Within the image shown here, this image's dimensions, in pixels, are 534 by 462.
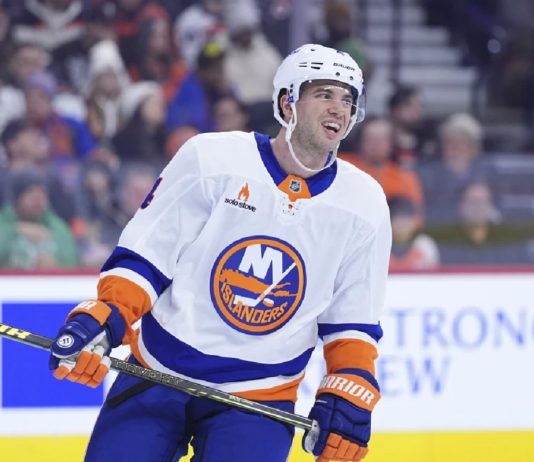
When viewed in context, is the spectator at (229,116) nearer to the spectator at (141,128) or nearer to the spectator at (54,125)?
the spectator at (141,128)

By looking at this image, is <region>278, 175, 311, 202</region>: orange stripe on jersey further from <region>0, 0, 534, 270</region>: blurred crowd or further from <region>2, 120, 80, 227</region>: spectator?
<region>2, 120, 80, 227</region>: spectator

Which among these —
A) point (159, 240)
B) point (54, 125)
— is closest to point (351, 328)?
point (159, 240)

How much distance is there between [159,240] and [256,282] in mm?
218

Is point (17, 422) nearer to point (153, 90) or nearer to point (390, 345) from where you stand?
point (390, 345)

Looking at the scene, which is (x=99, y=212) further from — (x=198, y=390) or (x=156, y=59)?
(x=198, y=390)

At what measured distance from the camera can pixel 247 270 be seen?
2.68 m

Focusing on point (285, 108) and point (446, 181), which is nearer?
point (285, 108)

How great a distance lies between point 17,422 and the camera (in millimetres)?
3926

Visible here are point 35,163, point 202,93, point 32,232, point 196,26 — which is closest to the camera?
point 32,232

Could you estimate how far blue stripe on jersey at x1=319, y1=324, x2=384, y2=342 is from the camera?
109 inches

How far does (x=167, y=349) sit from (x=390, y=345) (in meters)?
1.48

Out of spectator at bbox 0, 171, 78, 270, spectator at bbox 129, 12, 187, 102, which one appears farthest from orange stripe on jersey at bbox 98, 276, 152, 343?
spectator at bbox 129, 12, 187, 102

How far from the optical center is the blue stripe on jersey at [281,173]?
8.91 ft

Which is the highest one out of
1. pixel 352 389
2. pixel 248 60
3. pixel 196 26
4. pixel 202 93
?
pixel 196 26
